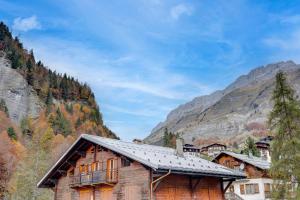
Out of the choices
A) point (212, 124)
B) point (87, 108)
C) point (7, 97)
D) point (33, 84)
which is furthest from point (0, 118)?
point (212, 124)

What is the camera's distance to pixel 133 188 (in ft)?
71.9

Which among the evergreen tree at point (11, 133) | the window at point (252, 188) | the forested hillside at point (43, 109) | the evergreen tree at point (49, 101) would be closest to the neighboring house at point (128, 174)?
the window at point (252, 188)

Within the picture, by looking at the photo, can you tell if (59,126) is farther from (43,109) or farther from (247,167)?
(247,167)

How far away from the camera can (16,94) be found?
101688 mm

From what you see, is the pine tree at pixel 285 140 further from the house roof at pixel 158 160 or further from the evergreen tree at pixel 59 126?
the evergreen tree at pixel 59 126

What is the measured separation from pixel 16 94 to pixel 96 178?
84988 mm

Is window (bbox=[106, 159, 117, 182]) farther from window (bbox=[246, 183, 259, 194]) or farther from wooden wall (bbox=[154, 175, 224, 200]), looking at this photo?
window (bbox=[246, 183, 259, 194])

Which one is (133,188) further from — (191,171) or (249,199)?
(249,199)

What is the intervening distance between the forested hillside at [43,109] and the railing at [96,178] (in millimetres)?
29208

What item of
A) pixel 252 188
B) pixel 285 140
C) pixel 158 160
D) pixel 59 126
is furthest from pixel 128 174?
→ pixel 59 126

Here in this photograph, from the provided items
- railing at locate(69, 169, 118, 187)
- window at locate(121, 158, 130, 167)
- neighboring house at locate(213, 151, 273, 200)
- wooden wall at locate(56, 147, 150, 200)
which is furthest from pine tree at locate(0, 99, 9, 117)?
window at locate(121, 158, 130, 167)

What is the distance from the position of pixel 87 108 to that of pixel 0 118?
129ft

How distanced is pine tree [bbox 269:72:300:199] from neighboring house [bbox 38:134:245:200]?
365cm

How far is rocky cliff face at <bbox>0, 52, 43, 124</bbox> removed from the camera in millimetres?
98062
